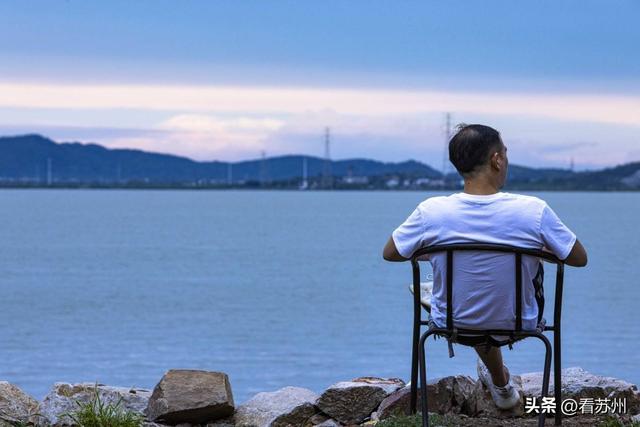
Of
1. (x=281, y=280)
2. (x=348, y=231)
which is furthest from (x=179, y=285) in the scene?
(x=348, y=231)

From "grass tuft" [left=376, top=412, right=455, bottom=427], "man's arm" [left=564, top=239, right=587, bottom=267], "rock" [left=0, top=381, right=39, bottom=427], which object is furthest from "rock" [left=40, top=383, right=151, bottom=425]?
"man's arm" [left=564, top=239, right=587, bottom=267]

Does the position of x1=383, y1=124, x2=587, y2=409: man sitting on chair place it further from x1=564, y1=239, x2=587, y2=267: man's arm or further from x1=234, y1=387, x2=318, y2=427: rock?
x1=234, y1=387, x2=318, y2=427: rock

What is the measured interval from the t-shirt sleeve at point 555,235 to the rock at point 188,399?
271 centimetres

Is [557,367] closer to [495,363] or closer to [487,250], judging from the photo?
[495,363]

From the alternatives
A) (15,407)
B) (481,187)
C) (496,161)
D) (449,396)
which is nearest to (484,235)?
(481,187)

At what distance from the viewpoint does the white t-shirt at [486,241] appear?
5742mm

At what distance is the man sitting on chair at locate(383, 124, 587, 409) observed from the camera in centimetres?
574

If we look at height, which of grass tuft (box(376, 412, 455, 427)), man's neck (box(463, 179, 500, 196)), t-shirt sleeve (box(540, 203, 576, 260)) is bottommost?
grass tuft (box(376, 412, 455, 427))

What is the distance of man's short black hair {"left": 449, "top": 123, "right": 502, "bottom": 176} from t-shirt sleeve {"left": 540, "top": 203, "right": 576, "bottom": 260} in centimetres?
37

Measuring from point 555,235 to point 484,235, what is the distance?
321 mm

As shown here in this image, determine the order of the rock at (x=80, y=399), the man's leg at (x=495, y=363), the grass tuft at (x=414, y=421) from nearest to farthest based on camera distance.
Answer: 1. the grass tuft at (x=414, y=421)
2. the man's leg at (x=495, y=363)
3. the rock at (x=80, y=399)

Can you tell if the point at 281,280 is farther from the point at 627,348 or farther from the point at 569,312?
the point at 627,348

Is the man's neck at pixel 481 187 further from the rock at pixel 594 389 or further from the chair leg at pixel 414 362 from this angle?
the rock at pixel 594 389

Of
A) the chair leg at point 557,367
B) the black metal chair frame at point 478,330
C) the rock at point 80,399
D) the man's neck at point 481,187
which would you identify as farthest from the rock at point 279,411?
the man's neck at point 481,187
